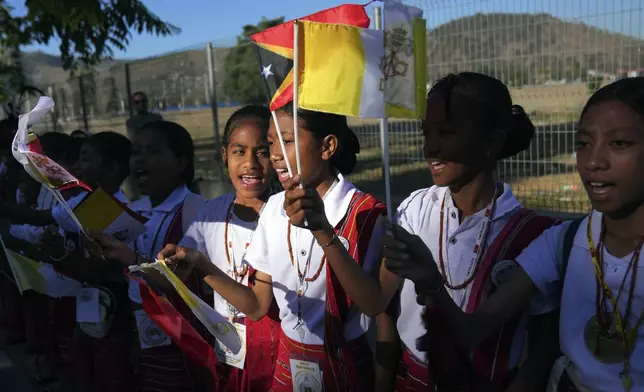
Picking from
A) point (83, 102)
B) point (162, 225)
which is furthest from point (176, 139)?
point (83, 102)

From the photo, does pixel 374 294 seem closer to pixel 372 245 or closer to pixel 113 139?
pixel 372 245

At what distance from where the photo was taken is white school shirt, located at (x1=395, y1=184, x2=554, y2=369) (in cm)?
199

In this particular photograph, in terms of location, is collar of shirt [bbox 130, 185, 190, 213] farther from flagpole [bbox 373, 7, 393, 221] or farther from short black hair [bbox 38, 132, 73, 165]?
short black hair [bbox 38, 132, 73, 165]

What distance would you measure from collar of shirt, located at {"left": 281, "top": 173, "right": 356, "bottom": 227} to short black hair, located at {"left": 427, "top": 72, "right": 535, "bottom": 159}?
0.45m

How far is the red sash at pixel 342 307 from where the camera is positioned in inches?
85.5

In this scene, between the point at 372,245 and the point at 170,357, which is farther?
the point at 170,357

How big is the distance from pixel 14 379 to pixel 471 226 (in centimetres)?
413

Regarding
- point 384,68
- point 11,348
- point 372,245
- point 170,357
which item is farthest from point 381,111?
point 11,348

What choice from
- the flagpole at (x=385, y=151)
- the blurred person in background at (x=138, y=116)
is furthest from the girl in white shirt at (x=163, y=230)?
the blurred person in background at (x=138, y=116)

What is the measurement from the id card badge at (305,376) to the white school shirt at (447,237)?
33cm

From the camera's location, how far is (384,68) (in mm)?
1703

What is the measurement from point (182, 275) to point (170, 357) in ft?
1.97

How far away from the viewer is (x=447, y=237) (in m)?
2.05

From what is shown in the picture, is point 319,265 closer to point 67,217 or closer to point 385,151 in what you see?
point 385,151
